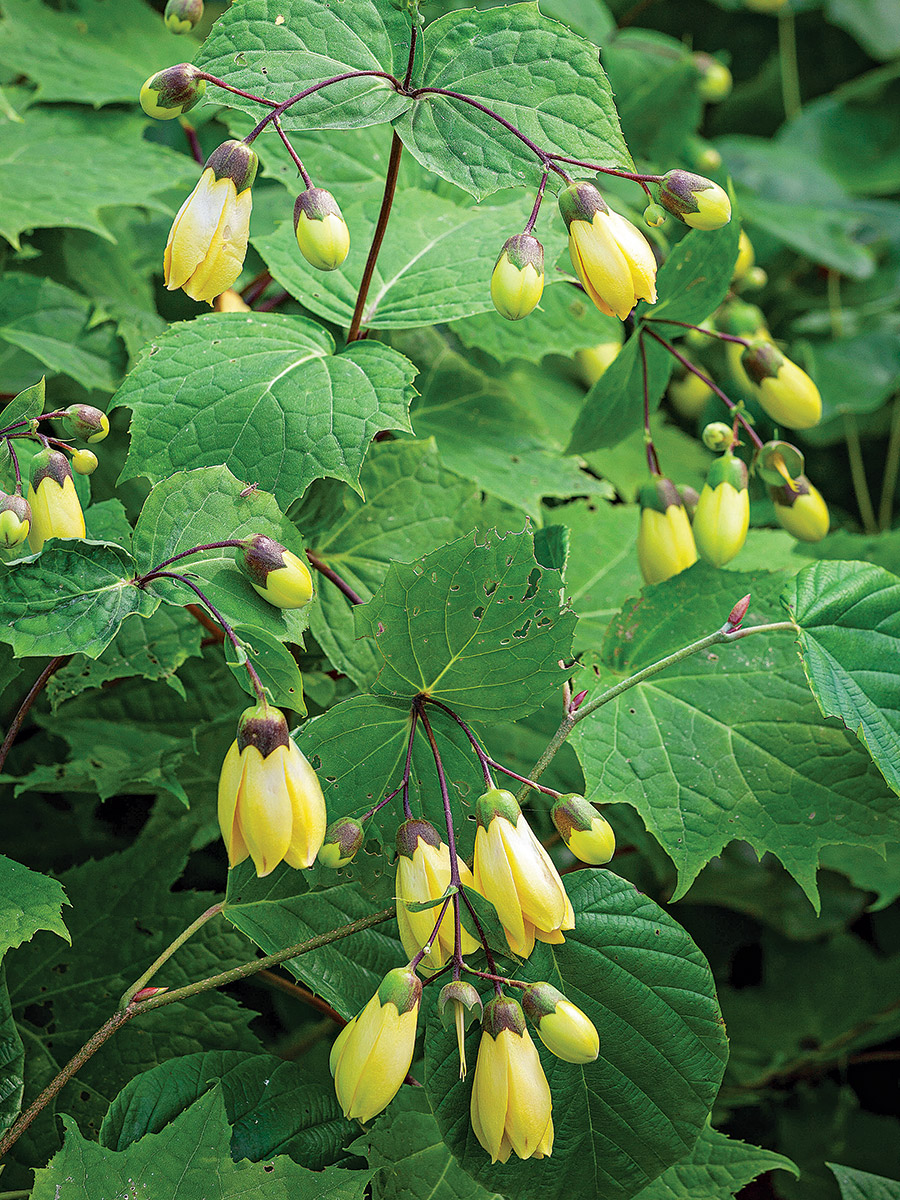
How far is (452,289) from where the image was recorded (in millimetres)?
1198

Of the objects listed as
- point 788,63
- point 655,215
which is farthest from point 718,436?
point 788,63

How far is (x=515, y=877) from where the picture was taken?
810 mm

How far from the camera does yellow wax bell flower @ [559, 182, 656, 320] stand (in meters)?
0.95

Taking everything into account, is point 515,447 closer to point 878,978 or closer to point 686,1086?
point 686,1086

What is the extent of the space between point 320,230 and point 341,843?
23.2 inches

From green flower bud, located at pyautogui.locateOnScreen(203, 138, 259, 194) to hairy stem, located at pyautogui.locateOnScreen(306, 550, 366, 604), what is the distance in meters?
0.42

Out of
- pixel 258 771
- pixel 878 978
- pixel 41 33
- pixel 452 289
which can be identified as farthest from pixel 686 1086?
pixel 41 33

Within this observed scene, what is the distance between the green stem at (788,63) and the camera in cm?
266

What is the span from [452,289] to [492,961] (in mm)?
794

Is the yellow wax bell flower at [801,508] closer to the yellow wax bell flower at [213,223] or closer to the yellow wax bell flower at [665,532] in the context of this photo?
the yellow wax bell flower at [665,532]

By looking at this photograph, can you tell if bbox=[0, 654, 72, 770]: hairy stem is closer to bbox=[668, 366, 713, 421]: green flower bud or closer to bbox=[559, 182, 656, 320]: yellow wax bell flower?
bbox=[559, 182, 656, 320]: yellow wax bell flower

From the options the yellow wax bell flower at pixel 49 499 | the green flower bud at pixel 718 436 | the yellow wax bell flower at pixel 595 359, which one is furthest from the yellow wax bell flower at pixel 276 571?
the yellow wax bell flower at pixel 595 359

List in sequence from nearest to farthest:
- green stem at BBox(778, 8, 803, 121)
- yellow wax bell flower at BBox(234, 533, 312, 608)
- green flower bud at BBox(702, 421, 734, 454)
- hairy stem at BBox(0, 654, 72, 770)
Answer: yellow wax bell flower at BBox(234, 533, 312, 608)
hairy stem at BBox(0, 654, 72, 770)
green flower bud at BBox(702, 421, 734, 454)
green stem at BBox(778, 8, 803, 121)

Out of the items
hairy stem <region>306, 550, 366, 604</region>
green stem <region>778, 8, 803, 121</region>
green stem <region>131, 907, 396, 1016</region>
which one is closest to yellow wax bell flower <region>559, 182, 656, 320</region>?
hairy stem <region>306, 550, 366, 604</region>
